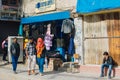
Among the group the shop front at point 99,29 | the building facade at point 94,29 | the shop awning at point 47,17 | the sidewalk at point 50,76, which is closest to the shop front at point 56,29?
the shop awning at point 47,17

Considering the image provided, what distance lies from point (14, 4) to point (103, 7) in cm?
955

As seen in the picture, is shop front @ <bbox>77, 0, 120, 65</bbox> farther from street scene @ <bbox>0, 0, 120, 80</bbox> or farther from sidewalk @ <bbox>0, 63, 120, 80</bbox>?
sidewalk @ <bbox>0, 63, 120, 80</bbox>

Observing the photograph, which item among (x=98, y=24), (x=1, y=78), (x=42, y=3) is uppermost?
(x=42, y=3)

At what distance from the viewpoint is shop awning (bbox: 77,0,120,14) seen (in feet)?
46.0

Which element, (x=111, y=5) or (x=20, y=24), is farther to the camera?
(x=20, y=24)

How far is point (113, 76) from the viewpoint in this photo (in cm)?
1380

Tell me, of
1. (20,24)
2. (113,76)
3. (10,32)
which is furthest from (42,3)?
(113,76)

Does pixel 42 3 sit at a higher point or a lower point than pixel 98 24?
higher

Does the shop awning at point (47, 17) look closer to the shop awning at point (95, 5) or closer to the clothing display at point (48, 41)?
the clothing display at point (48, 41)

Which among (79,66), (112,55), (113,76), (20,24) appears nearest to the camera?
(113,76)

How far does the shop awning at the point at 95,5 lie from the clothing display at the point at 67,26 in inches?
47.3

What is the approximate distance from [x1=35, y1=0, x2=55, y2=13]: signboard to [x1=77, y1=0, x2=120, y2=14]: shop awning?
2987mm

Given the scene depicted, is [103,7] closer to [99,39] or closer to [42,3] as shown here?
[99,39]

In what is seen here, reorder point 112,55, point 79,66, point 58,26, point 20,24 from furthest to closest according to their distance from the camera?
point 20,24, point 58,26, point 79,66, point 112,55
